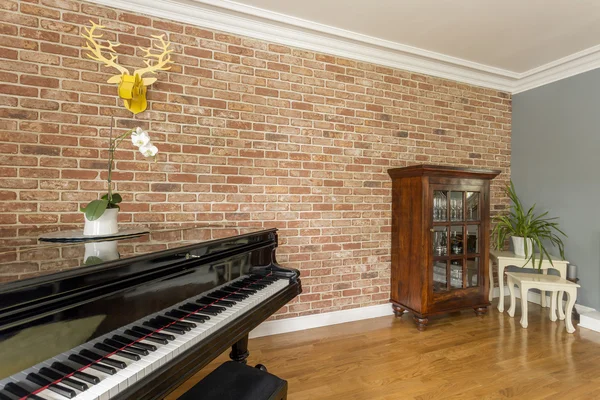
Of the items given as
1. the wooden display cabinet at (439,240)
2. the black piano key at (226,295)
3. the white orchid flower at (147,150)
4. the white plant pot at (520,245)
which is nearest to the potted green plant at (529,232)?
the white plant pot at (520,245)

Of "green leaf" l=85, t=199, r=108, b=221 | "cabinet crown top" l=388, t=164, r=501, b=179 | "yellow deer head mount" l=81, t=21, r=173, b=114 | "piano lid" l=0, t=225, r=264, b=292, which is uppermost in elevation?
"yellow deer head mount" l=81, t=21, r=173, b=114

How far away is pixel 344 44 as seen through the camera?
294 cm

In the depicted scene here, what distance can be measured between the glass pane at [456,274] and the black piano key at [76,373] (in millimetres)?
2911

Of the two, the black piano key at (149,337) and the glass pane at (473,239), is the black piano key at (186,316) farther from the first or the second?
the glass pane at (473,239)

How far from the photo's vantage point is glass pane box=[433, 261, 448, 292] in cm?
290

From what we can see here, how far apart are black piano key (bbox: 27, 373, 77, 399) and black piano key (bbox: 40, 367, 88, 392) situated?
0.04 ft

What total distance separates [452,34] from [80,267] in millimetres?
3267

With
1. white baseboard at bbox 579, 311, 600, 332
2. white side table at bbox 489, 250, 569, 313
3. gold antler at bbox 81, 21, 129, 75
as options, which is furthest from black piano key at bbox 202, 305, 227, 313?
white baseboard at bbox 579, 311, 600, 332

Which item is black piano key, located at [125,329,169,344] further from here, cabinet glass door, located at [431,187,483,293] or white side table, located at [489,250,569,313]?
white side table, located at [489,250,569,313]

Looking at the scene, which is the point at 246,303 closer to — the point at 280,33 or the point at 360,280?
the point at 360,280

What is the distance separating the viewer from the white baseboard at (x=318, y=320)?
107 inches

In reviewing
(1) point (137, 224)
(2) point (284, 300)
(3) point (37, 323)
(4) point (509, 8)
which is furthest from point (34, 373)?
(4) point (509, 8)

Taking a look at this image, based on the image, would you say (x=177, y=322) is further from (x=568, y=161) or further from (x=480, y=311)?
(x=568, y=161)

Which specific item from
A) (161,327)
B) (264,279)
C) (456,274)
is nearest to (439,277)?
(456,274)
